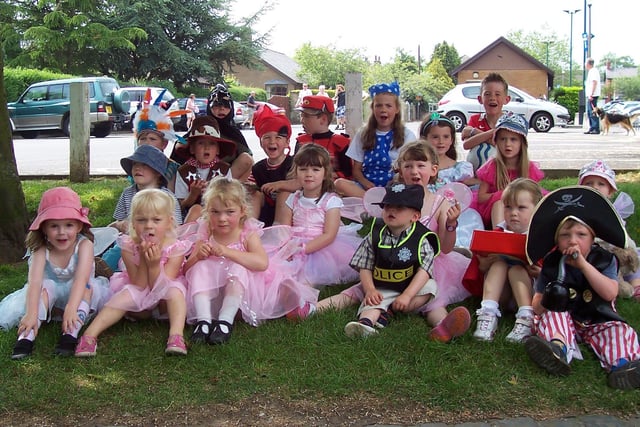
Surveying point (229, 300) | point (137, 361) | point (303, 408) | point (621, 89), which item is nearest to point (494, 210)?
point (229, 300)

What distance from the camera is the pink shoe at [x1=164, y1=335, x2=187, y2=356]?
3793 mm

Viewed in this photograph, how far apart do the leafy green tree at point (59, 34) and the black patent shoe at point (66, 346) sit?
31168mm

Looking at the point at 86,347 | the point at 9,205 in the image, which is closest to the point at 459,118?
the point at 9,205

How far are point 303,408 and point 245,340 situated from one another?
2.89ft

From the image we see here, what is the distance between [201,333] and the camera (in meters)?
4.00

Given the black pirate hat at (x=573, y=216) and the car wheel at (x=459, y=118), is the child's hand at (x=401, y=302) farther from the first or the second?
the car wheel at (x=459, y=118)

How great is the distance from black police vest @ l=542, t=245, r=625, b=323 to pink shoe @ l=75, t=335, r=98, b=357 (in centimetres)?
271

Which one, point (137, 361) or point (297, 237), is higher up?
point (297, 237)

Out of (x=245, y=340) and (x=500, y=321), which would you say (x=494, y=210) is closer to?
(x=500, y=321)

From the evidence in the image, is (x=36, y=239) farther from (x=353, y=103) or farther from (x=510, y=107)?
(x=510, y=107)

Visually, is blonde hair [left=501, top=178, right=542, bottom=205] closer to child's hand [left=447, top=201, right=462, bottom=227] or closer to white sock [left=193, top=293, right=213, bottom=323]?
child's hand [left=447, top=201, right=462, bottom=227]

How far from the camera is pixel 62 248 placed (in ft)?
14.0

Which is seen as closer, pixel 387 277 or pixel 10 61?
pixel 387 277

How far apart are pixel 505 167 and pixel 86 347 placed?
3460 millimetres
